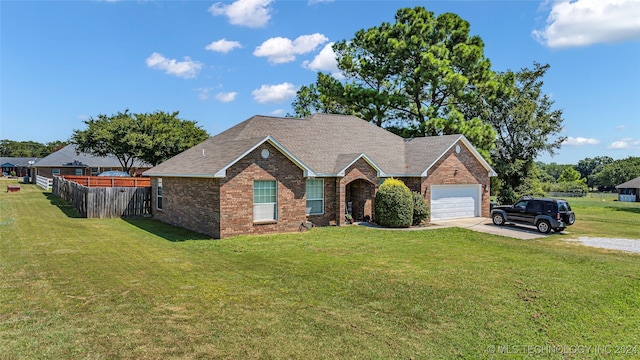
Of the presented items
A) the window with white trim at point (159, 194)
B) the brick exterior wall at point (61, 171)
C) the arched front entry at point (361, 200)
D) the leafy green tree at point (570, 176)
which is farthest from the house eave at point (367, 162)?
the leafy green tree at point (570, 176)

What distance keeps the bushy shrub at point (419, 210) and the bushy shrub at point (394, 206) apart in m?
0.75

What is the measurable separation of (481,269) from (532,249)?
15.1 feet

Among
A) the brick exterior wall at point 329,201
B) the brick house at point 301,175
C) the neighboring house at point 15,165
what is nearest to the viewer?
the brick house at point 301,175

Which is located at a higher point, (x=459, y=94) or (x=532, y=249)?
(x=459, y=94)

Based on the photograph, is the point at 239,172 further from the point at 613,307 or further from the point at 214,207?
the point at 613,307

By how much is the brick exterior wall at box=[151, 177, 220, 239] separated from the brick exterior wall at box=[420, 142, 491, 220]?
11.9m

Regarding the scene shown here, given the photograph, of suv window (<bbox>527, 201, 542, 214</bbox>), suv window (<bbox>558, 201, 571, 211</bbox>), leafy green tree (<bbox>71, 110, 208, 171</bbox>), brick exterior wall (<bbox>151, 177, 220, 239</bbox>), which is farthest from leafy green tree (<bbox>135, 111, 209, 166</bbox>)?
suv window (<bbox>558, 201, 571, 211</bbox>)

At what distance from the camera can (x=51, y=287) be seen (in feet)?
30.2

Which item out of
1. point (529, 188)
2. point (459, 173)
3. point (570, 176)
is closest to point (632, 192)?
point (570, 176)

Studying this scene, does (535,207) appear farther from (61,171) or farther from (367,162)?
(61,171)

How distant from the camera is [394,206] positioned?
66.2 ft

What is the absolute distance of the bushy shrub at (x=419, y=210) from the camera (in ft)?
69.8

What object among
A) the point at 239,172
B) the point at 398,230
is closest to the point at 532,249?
the point at 398,230

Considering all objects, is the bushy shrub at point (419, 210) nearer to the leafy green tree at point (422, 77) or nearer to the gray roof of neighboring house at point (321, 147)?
the gray roof of neighboring house at point (321, 147)
